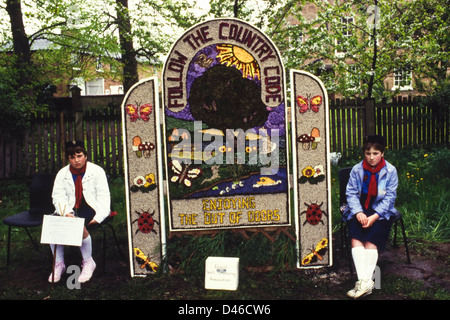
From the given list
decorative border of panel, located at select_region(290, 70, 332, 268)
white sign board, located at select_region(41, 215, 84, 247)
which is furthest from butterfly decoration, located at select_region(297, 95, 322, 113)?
white sign board, located at select_region(41, 215, 84, 247)

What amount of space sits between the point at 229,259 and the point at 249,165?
3.20 feet

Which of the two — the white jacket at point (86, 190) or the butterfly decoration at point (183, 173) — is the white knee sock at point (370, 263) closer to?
the butterfly decoration at point (183, 173)

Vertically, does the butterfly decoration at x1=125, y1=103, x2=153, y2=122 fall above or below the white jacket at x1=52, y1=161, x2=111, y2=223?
above

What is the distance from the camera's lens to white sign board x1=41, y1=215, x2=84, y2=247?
148 inches

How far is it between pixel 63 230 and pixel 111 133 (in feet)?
16.6

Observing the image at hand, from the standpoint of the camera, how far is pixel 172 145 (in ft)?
13.2

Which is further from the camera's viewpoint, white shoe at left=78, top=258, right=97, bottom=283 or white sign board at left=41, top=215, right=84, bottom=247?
white shoe at left=78, top=258, right=97, bottom=283

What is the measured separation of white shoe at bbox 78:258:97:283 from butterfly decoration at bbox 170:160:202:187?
125 cm

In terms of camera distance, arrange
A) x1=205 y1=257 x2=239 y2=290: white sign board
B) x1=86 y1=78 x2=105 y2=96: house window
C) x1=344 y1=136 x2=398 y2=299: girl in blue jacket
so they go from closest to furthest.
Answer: x1=344 y1=136 x2=398 y2=299: girl in blue jacket < x1=205 y1=257 x2=239 y2=290: white sign board < x1=86 y1=78 x2=105 y2=96: house window

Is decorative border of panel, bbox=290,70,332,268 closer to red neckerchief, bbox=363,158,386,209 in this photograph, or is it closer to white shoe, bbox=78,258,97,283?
red neckerchief, bbox=363,158,386,209

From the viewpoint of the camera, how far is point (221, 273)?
3762 mm

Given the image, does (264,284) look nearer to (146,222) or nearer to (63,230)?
(146,222)

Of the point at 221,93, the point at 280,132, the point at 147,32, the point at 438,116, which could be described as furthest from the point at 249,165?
the point at 147,32
